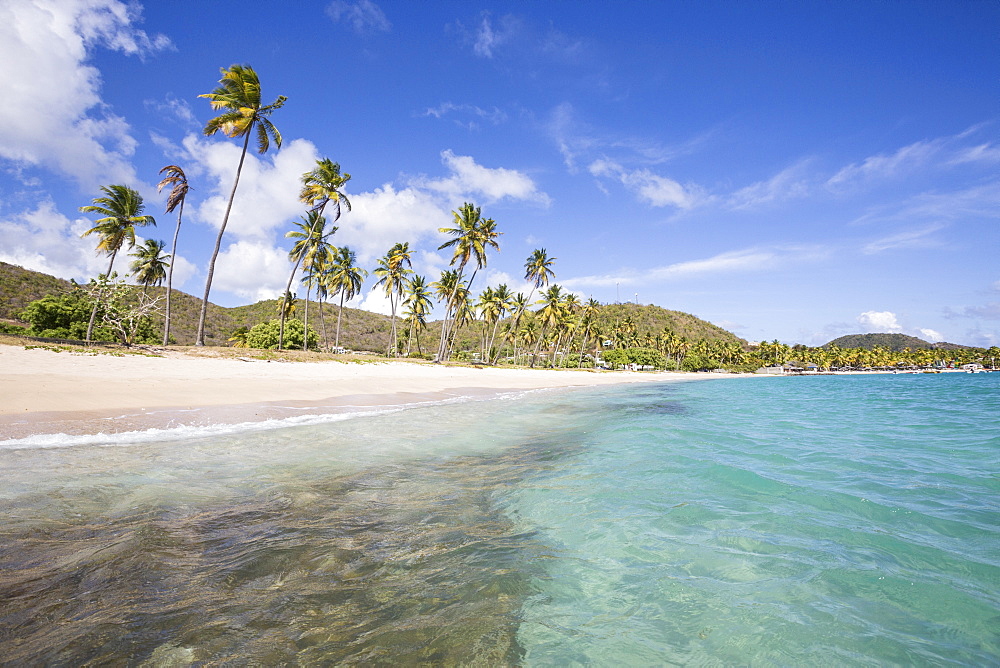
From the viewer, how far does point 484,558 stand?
12.9 feet

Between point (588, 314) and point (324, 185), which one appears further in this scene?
point (588, 314)

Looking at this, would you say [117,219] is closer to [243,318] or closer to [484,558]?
[484,558]

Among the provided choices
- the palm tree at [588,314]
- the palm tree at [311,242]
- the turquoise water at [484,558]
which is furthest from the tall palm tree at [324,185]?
the palm tree at [588,314]

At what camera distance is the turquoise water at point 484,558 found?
2.67 metres

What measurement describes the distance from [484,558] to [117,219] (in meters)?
38.0

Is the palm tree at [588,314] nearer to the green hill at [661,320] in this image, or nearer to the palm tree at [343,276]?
the palm tree at [343,276]

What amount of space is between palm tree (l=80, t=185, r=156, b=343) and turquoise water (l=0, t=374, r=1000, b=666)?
3075cm

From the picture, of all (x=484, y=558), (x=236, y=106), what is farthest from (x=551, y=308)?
(x=484, y=558)

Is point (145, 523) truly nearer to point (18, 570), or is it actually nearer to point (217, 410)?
point (18, 570)

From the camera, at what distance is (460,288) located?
2100 inches

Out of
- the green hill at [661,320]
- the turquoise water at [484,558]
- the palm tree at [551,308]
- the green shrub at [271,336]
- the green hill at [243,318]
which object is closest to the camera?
the turquoise water at [484,558]

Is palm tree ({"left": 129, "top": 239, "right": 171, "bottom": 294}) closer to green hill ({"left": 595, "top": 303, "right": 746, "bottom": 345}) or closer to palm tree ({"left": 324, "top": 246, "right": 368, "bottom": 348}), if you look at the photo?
palm tree ({"left": 324, "top": 246, "right": 368, "bottom": 348})

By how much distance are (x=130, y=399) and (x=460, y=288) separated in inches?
1700

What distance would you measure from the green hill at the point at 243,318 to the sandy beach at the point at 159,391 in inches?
1166
